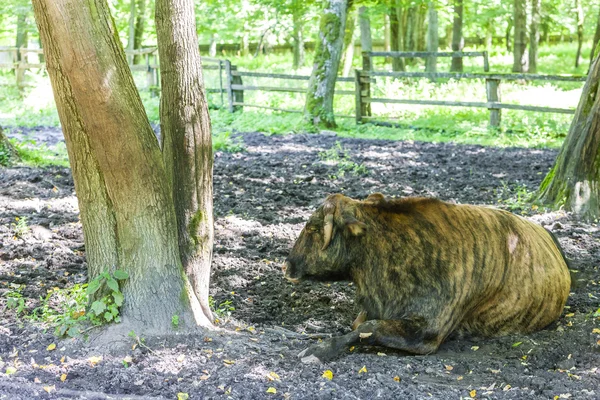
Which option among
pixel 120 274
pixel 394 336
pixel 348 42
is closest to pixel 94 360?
pixel 120 274

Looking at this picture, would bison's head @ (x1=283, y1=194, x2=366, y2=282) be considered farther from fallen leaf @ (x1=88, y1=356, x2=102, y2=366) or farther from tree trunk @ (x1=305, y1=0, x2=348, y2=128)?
tree trunk @ (x1=305, y1=0, x2=348, y2=128)

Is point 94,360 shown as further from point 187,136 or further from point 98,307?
point 187,136

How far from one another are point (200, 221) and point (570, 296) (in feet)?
10.8

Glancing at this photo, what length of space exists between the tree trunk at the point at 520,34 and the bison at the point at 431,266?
74.1ft

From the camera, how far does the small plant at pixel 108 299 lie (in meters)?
4.92

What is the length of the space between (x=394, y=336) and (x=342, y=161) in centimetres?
719

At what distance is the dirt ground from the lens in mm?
4336

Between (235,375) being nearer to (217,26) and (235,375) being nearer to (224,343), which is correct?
(224,343)

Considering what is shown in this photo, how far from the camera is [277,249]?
7527 mm

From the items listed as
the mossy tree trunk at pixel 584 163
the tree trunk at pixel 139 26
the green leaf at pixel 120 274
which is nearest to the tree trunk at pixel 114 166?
the green leaf at pixel 120 274

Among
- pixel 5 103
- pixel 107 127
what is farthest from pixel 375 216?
pixel 5 103

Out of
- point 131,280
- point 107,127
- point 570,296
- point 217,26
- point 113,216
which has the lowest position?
point 570,296

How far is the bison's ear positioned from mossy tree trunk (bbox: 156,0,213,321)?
3.80 feet

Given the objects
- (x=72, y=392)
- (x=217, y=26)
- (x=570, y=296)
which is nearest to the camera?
(x=72, y=392)
